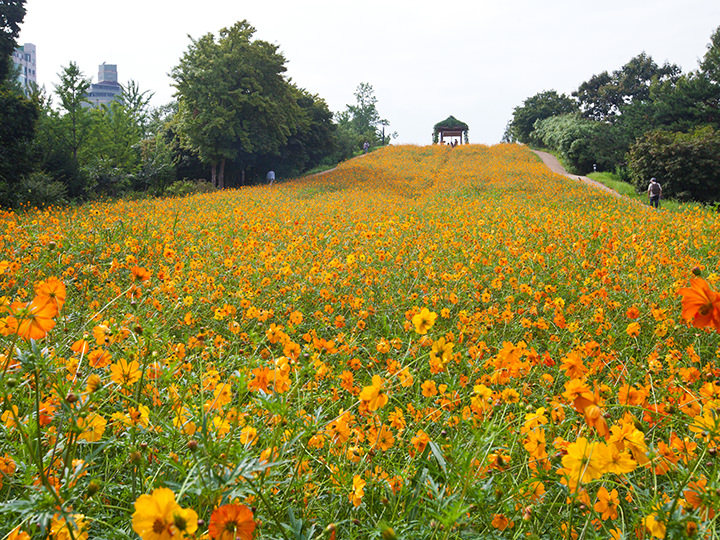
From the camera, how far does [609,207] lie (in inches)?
425

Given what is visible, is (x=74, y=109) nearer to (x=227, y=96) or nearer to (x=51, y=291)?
(x=227, y=96)

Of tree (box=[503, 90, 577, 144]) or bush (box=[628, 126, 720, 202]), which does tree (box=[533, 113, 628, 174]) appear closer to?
bush (box=[628, 126, 720, 202])

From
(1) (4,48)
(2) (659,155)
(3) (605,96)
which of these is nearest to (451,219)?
(2) (659,155)

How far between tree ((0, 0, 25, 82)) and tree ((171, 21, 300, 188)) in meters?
Result: 5.84

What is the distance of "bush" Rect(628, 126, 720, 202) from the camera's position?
16281 mm

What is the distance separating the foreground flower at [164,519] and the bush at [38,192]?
13098 millimetres

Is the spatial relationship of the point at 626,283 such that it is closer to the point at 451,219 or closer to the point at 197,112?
the point at 451,219

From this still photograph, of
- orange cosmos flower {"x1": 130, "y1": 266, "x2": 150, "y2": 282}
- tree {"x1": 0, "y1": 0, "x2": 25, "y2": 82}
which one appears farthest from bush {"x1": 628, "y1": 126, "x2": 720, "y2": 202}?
tree {"x1": 0, "y1": 0, "x2": 25, "y2": 82}

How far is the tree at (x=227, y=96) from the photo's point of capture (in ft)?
57.9

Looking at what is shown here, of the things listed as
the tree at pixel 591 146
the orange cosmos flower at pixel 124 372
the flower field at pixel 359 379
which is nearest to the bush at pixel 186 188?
the flower field at pixel 359 379

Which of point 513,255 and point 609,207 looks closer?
point 513,255

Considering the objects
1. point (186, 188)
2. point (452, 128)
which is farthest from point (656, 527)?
point (452, 128)

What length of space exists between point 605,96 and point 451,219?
44.2m

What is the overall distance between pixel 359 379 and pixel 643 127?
2958cm
